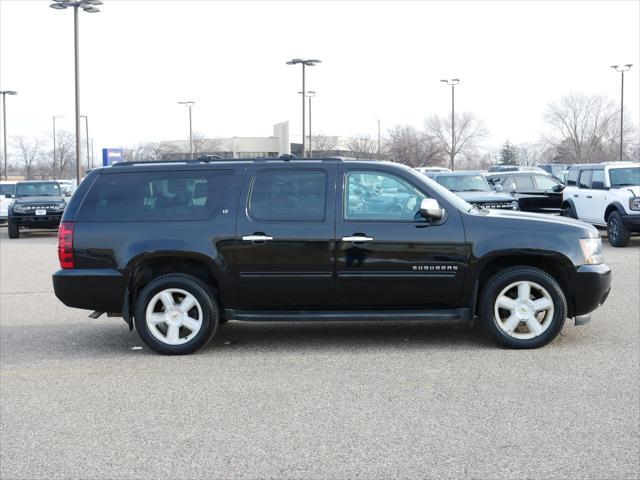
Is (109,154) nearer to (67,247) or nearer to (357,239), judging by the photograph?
(67,247)

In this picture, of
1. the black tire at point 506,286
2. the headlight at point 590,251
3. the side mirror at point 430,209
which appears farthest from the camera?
the headlight at point 590,251

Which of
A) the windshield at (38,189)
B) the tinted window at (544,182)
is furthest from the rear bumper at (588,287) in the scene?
the windshield at (38,189)

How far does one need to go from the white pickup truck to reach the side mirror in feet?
36.6

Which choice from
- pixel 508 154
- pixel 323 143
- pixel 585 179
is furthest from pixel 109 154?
pixel 508 154

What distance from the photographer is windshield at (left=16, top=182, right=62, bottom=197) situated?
25.6 meters

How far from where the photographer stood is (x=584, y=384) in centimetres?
620

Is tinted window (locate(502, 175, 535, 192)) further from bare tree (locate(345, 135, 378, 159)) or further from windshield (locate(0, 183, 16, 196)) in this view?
bare tree (locate(345, 135, 378, 159))

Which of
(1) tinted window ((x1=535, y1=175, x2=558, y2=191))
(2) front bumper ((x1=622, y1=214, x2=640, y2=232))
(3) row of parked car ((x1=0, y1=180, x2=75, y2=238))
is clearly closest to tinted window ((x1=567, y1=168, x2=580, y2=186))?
(1) tinted window ((x1=535, y1=175, x2=558, y2=191))

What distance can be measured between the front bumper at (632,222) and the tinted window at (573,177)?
2.69m

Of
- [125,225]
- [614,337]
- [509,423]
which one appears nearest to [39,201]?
[125,225]

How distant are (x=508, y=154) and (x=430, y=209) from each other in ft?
331

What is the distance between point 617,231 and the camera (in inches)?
696

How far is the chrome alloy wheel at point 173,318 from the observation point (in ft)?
24.7

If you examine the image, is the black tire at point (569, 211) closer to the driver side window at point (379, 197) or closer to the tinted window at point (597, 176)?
the tinted window at point (597, 176)
